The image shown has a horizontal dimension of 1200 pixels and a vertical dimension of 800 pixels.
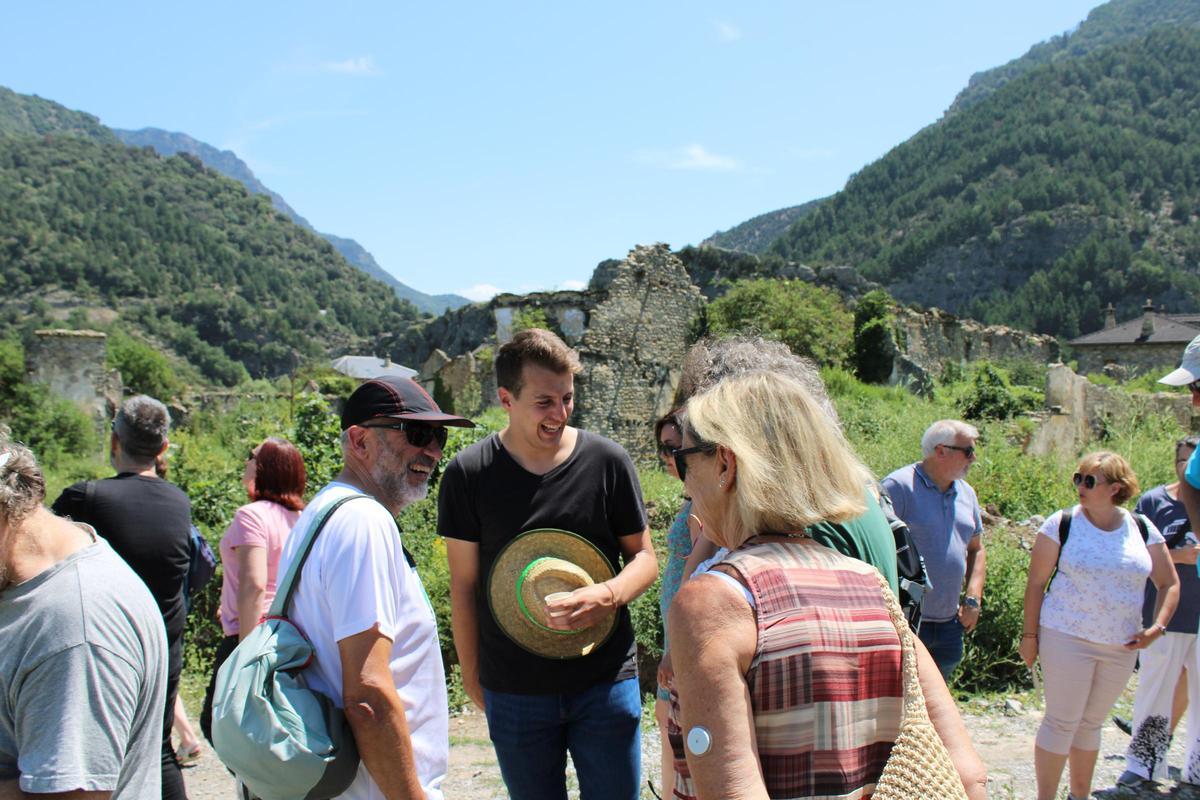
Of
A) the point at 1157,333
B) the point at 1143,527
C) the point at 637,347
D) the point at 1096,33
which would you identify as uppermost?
the point at 1096,33

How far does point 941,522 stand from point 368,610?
324 centimetres

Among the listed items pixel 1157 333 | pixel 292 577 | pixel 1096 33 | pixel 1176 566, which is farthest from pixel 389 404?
pixel 1096 33

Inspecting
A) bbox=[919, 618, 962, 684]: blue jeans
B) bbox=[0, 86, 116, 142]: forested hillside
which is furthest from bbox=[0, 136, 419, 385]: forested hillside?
bbox=[0, 86, 116, 142]: forested hillside

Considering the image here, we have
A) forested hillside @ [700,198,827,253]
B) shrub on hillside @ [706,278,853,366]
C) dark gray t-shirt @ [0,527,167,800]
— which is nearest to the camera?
dark gray t-shirt @ [0,527,167,800]

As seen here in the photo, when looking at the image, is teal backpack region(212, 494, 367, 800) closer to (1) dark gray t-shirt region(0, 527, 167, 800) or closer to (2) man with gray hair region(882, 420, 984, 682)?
(1) dark gray t-shirt region(0, 527, 167, 800)

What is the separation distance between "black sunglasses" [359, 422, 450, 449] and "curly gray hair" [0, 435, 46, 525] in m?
0.75

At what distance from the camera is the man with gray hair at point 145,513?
3293 mm

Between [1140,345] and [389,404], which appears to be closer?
[389,404]

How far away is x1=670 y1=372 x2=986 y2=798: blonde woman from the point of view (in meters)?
1.45

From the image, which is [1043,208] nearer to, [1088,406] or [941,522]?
[1088,406]

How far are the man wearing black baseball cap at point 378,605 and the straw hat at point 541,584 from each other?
612mm

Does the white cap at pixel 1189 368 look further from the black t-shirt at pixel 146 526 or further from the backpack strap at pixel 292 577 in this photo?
the black t-shirt at pixel 146 526

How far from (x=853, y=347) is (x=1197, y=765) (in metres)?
15.3

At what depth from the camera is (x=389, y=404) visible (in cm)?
226
